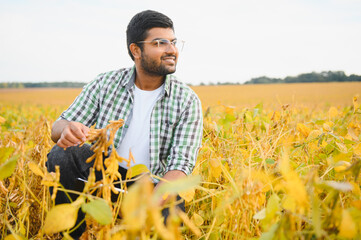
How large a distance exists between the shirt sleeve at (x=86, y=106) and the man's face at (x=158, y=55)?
0.98ft

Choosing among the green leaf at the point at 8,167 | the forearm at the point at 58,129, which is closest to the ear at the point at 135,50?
the forearm at the point at 58,129

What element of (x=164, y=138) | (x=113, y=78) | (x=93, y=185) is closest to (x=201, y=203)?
(x=164, y=138)

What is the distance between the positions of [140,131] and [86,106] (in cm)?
33

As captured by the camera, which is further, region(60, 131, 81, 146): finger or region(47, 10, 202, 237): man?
region(47, 10, 202, 237): man

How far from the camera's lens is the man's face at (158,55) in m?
1.62

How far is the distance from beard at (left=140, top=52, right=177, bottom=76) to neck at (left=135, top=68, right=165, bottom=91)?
0.04 meters

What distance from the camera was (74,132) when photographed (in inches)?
40.3

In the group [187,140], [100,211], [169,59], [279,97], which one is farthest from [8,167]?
[279,97]

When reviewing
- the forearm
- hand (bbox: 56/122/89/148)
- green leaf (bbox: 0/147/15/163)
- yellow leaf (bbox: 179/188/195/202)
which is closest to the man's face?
the forearm

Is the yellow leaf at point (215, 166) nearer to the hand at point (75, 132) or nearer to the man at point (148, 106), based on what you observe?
the man at point (148, 106)

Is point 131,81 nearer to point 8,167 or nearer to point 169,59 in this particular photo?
point 169,59

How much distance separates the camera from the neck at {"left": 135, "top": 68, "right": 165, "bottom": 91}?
5.52 feet

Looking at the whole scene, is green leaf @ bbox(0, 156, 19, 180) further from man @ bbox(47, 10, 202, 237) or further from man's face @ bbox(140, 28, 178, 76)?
man's face @ bbox(140, 28, 178, 76)

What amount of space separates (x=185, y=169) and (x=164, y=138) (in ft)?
0.96
